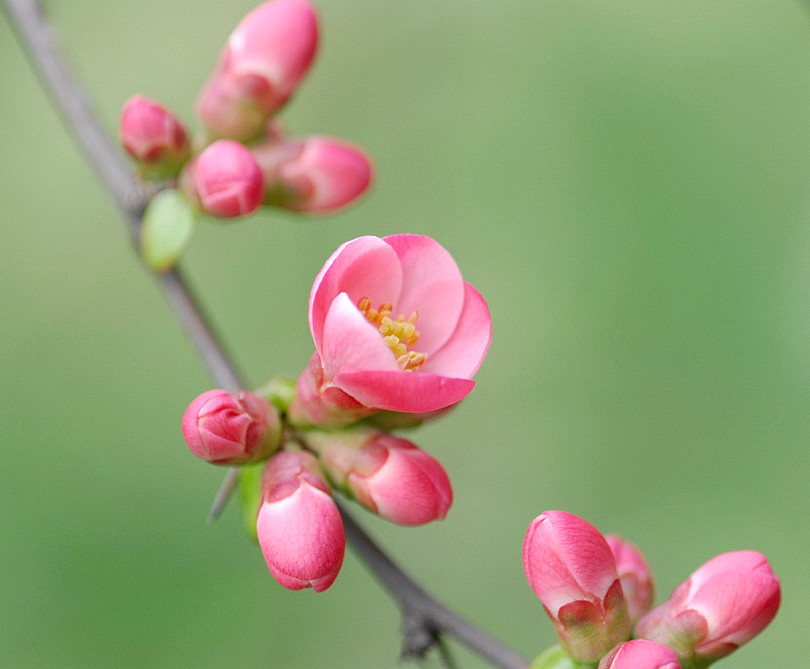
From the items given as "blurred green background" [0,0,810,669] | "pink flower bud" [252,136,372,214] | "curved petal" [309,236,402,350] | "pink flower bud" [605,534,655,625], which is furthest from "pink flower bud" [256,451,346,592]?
"blurred green background" [0,0,810,669]

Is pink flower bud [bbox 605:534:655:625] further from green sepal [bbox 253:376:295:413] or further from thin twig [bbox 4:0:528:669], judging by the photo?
green sepal [bbox 253:376:295:413]

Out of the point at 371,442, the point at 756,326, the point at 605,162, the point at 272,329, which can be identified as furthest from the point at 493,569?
the point at 371,442

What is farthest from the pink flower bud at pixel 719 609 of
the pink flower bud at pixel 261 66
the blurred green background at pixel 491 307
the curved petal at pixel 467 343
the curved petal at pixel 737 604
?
the blurred green background at pixel 491 307

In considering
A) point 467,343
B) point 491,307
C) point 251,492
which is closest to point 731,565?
point 467,343

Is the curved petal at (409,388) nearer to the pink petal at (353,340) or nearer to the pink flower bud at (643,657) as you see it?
the pink petal at (353,340)

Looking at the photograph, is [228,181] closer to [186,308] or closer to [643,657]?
[186,308]
